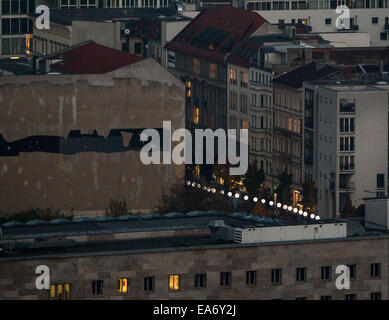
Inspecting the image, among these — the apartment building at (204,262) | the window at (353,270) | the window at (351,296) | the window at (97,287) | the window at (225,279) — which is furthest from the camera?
the window at (353,270)

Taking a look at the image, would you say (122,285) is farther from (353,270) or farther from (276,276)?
(353,270)

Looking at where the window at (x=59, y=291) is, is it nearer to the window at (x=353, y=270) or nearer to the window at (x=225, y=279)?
the window at (x=225, y=279)

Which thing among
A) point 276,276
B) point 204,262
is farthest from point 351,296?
point 204,262

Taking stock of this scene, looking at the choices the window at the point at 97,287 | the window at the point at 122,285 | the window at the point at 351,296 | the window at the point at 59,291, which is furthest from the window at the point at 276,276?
the window at the point at 59,291
